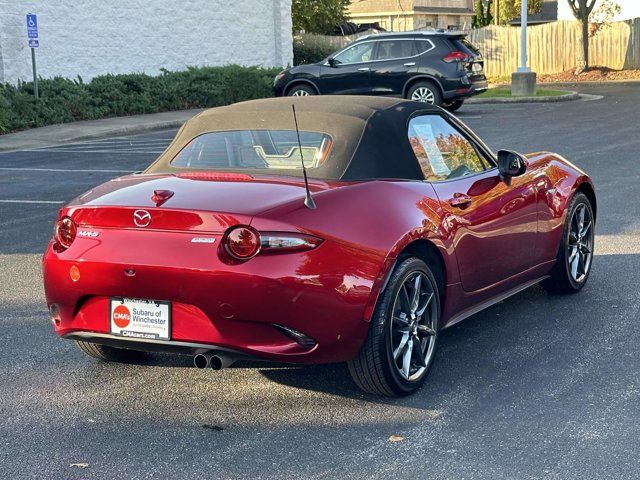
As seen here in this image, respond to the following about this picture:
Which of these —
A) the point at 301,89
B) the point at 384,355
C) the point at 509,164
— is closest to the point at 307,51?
the point at 301,89

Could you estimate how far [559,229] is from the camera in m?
A: 6.96

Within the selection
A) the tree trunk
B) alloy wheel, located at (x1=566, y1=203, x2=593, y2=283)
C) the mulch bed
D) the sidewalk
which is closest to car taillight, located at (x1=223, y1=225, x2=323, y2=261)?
alloy wheel, located at (x1=566, y1=203, x2=593, y2=283)

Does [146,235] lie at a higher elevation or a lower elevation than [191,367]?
higher

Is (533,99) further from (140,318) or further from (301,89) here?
(140,318)

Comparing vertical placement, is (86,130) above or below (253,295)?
below

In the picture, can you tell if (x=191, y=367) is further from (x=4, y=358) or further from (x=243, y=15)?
(x=243, y=15)

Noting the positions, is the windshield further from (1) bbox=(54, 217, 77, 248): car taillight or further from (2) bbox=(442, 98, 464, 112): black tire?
(2) bbox=(442, 98, 464, 112): black tire

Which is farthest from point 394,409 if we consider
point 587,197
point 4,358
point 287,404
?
point 587,197

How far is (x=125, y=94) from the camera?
26203 mm

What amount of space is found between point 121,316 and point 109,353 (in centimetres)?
89

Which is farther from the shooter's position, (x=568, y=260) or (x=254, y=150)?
(x=568, y=260)

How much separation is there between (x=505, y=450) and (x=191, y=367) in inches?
78.8

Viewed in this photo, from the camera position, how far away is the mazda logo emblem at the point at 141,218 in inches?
194

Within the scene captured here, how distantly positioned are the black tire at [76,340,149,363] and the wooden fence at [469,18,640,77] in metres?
37.8
